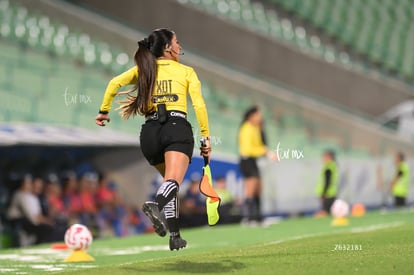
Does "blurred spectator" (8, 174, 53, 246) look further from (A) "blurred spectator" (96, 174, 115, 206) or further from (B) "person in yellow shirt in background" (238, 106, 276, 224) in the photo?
(B) "person in yellow shirt in background" (238, 106, 276, 224)

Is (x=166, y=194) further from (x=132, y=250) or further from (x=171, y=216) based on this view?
(x=132, y=250)

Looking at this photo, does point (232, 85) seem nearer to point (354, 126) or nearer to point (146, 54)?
point (354, 126)

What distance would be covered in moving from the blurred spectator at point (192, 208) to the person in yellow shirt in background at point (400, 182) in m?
5.98

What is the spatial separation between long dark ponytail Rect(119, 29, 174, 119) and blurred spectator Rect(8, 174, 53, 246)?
28.9 ft

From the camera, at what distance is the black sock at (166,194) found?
31.5 feet

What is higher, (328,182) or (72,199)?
(328,182)

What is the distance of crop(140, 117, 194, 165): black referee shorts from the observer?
31.9ft

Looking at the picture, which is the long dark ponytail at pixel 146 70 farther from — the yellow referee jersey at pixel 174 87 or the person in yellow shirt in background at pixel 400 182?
the person in yellow shirt in background at pixel 400 182

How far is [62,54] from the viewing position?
23.7 metres

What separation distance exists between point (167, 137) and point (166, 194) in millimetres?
532

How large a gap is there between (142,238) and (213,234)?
1.25m

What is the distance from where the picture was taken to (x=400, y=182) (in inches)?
1002

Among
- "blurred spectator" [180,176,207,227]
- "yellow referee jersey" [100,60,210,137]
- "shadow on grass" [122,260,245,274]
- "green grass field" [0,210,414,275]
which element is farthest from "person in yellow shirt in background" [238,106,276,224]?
"shadow on grass" [122,260,245,274]

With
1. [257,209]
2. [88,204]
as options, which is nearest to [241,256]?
[257,209]
